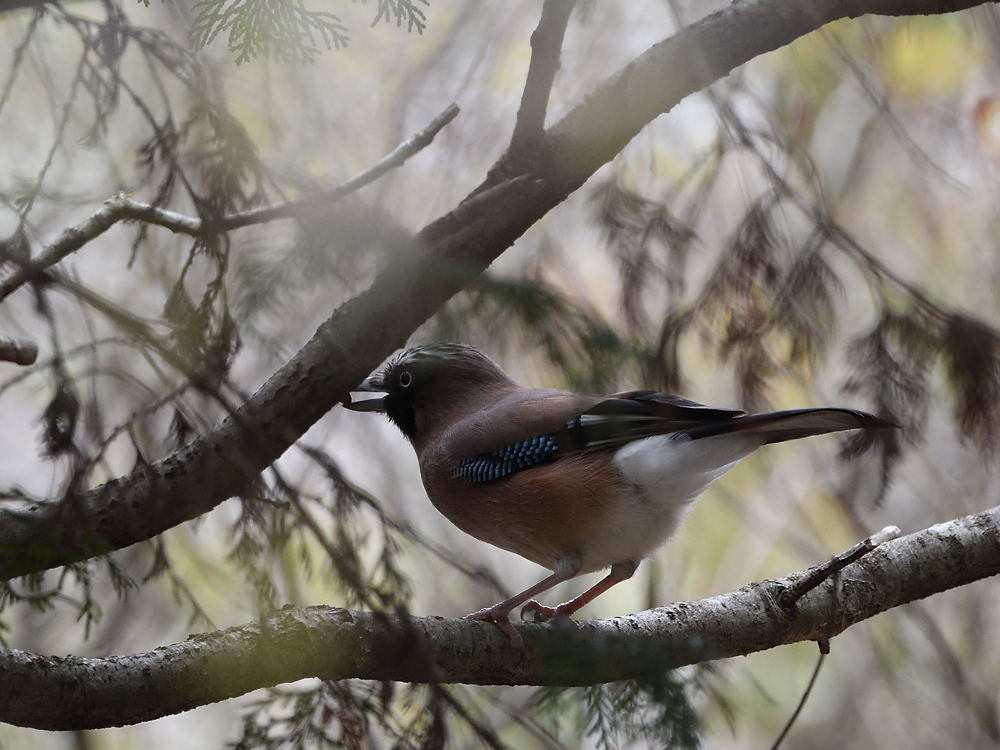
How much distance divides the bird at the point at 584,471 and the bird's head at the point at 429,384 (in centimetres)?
27

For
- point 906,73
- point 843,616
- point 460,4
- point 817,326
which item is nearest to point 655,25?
point 460,4

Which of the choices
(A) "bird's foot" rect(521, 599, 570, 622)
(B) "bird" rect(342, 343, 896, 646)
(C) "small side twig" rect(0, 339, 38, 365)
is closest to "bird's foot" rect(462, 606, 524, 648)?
(B) "bird" rect(342, 343, 896, 646)

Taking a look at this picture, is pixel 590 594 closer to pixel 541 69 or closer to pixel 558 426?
pixel 558 426

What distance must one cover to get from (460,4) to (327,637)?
405 centimetres

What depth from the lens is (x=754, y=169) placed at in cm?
405

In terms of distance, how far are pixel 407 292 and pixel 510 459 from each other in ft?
3.35

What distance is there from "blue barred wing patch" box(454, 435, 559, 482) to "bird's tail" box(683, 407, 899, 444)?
1.61 ft

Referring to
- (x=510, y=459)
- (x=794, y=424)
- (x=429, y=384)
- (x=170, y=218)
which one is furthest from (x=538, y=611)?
(x=170, y=218)

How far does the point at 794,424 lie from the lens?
293 cm

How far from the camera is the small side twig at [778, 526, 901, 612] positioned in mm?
2600

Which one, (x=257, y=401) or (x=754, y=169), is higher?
(x=754, y=169)

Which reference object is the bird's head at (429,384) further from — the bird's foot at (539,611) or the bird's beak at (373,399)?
the bird's foot at (539,611)

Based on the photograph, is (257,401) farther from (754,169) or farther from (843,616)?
(754,169)

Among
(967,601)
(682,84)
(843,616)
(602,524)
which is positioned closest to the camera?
(682,84)
